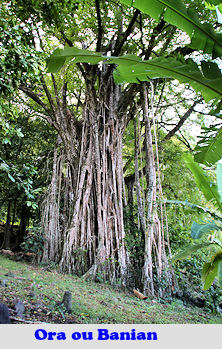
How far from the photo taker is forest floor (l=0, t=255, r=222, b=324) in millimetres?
1908

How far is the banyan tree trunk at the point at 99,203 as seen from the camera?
381 cm

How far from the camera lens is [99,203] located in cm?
409

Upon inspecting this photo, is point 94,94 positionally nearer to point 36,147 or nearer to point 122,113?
point 122,113

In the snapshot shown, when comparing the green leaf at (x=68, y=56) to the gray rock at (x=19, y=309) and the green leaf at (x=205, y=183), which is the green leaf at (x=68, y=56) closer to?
the green leaf at (x=205, y=183)

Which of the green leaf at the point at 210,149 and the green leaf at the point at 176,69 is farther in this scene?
the green leaf at the point at 210,149

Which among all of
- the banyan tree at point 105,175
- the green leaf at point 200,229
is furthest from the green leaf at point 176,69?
the banyan tree at point 105,175

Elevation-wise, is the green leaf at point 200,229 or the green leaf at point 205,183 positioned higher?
the green leaf at point 205,183

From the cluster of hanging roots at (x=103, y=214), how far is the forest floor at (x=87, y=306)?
1.41 feet

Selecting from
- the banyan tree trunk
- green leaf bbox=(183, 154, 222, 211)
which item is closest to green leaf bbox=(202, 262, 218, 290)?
green leaf bbox=(183, 154, 222, 211)

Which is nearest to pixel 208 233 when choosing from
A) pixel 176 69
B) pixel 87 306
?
pixel 176 69

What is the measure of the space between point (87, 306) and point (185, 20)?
97.0 inches

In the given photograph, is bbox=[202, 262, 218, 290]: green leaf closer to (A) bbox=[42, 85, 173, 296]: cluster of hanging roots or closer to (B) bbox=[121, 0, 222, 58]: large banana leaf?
(B) bbox=[121, 0, 222, 58]: large banana leaf

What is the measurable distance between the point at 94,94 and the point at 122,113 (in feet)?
2.14
